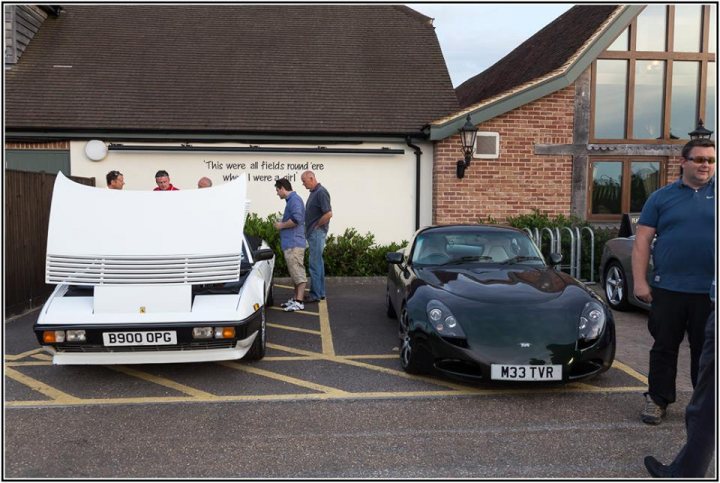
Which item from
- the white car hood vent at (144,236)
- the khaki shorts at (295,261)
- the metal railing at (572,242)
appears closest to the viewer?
the white car hood vent at (144,236)

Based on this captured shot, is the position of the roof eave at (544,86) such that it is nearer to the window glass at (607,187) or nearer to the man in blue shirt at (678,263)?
the window glass at (607,187)

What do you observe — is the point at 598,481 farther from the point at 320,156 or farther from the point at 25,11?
the point at 25,11

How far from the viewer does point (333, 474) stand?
10.2 feet

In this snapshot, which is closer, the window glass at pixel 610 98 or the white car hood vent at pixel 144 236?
the white car hood vent at pixel 144 236

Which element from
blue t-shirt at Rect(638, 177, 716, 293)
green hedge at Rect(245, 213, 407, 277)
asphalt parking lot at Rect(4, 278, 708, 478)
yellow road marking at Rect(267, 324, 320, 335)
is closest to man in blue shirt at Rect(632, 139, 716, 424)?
blue t-shirt at Rect(638, 177, 716, 293)

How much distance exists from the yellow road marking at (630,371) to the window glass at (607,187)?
6.59m

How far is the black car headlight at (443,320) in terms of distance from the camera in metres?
4.34

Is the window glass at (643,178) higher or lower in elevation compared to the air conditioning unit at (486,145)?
lower

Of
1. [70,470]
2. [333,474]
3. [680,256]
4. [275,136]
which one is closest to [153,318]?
[70,470]

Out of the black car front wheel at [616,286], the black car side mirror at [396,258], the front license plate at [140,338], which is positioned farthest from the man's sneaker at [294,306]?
the black car front wheel at [616,286]

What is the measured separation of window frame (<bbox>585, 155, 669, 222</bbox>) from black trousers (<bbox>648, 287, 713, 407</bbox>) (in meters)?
7.79

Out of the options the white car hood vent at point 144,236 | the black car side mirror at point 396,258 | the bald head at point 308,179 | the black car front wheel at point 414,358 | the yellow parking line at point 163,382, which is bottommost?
the yellow parking line at point 163,382

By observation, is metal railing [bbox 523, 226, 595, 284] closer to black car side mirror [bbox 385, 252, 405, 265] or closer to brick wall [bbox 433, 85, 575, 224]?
brick wall [bbox 433, 85, 575, 224]

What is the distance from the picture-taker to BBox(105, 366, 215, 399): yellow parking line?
14.5ft
